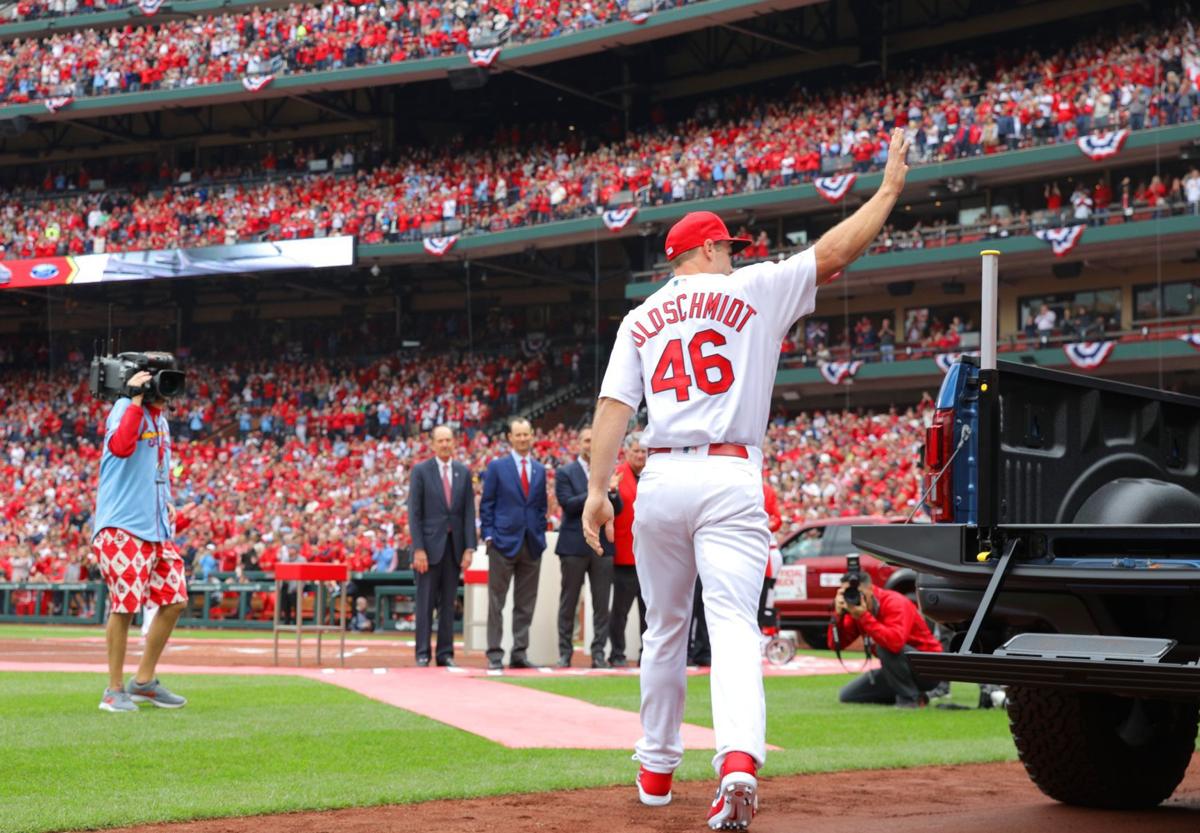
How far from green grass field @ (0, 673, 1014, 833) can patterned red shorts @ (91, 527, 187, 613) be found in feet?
2.22

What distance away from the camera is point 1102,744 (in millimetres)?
6184

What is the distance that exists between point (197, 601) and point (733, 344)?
22575 millimetres

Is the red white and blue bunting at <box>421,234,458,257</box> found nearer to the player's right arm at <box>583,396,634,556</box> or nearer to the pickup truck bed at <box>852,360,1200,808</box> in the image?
the pickup truck bed at <box>852,360,1200,808</box>

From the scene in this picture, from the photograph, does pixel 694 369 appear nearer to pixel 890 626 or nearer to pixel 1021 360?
pixel 890 626

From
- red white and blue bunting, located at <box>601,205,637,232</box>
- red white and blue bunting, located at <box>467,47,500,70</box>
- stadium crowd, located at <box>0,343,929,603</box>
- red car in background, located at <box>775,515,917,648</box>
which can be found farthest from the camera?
red white and blue bunting, located at <box>467,47,500,70</box>

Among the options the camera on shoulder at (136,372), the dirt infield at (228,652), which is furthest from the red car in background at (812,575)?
the camera on shoulder at (136,372)

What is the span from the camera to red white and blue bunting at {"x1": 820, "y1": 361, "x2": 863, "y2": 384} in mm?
33688

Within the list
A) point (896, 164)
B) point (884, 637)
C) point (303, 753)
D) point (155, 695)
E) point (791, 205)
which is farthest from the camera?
point (791, 205)

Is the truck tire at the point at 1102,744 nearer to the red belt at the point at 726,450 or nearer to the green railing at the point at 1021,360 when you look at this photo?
the red belt at the point at 726,450

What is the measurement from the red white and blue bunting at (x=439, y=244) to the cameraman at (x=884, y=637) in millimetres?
28673

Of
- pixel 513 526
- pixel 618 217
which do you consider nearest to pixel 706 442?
pixel 513 526

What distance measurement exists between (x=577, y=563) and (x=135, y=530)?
5.75 meters

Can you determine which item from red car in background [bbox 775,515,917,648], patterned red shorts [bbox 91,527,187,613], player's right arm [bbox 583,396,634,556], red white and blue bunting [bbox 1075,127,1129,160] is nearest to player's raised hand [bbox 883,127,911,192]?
player's right arm [bbox 583,396,634,556]

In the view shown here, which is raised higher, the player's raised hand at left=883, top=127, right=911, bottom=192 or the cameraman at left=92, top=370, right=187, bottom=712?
the player's raised hand at left=883, top=127, right=911, bottom=192
